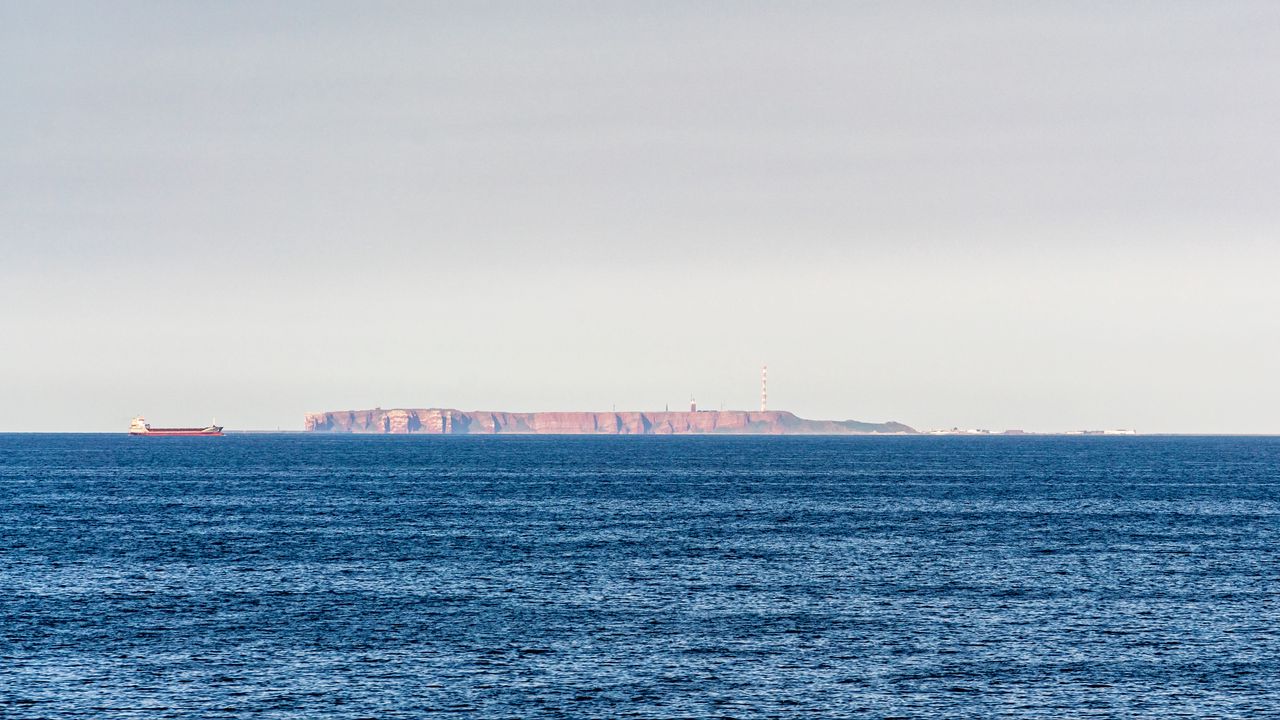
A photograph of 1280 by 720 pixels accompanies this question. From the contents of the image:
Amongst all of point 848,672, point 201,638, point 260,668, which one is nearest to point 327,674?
point 260,668

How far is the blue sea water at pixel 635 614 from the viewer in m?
48.5

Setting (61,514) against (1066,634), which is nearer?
(1066,634)

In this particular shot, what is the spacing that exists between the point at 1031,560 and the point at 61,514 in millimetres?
83312

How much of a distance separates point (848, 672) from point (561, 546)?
42.7 m

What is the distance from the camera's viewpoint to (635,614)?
64.6 metres

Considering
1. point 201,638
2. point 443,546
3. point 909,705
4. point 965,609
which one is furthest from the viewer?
point 443,546

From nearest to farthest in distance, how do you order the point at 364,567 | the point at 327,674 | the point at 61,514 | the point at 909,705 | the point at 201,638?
the point at 909,705 < the point at 327,674 < the point at 201,638 < the point at 364,567 < the point at 61,514

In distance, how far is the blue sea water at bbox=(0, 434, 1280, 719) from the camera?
159 ft

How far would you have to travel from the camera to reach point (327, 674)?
2026 inches

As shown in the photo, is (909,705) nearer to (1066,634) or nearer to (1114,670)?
(1114,670)

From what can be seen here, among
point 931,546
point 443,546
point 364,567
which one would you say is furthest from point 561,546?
point 931,546

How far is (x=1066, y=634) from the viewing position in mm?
59500

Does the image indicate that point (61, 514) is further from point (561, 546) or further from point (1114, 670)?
point (1114, 670)

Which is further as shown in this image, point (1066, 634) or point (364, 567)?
point (364, 567)
